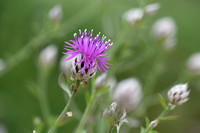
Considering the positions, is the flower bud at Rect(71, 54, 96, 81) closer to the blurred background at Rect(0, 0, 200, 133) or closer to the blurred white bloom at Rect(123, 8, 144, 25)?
→ the blurred background at Rect(0, 0, 200, 133)

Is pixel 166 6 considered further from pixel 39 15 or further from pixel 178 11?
pixel 39 15

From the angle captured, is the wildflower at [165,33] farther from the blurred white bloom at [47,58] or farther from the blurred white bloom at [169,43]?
the blurred white bloom at [47,58]

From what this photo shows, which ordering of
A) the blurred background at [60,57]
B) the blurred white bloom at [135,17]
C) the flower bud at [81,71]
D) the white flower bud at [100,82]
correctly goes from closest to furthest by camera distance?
the flower bud at [81,71], the white flower bud at [100,82], the blurred white bloom at [135,17], the blurred background at [60,57]

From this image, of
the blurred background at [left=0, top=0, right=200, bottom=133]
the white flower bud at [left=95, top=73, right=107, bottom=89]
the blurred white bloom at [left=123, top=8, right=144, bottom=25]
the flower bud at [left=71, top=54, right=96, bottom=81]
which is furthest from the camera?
the blurred background at [left=0, top=0, right=200, bottom=133]

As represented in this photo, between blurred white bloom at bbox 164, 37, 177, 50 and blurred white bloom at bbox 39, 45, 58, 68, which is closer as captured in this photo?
blurred white bloom at bbox 39, 45, 58, 68

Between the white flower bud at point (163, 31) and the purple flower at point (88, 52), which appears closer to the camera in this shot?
the purple flower at point (88, 52)

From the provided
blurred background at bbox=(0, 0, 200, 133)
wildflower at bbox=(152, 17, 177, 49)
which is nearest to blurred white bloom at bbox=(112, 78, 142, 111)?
blurred background at bbox=(0, 0, 200, 133)

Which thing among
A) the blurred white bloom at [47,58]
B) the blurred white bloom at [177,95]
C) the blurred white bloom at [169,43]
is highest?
the blurred white bloom at [47,58]

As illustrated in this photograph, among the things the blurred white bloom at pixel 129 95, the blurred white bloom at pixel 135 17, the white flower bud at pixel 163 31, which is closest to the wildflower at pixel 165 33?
the white flower bud at pixel 163 31

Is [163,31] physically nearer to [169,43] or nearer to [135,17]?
[169,43]
